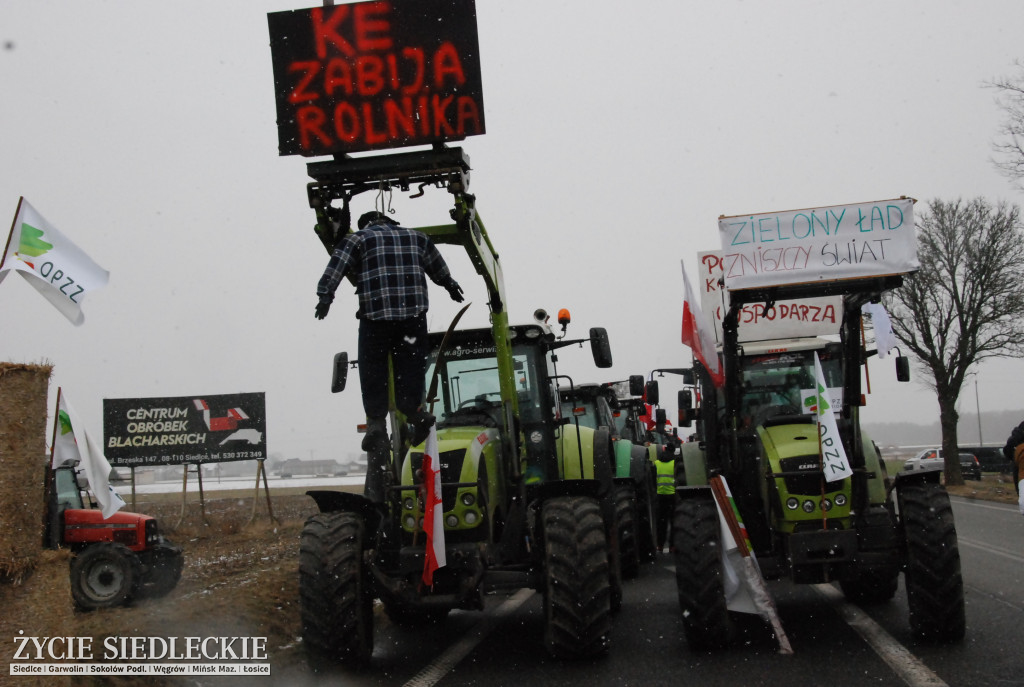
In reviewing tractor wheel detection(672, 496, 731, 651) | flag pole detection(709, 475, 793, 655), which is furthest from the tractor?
flag pole detection(709, 475, 793, 655)

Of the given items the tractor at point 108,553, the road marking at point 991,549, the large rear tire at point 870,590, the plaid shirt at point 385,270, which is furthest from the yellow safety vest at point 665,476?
the plaid shirt at point 385,270

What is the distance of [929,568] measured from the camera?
7406 millimetres

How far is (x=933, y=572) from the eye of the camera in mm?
7387

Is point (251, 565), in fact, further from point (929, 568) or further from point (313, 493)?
point (929, 568)

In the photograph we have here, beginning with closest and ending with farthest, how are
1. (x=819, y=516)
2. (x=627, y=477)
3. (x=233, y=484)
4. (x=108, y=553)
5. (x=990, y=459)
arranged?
(x=819, y=516), (x=627, y=477), (x=108, y=553), (x=990, y=459), (x=233, y=484)

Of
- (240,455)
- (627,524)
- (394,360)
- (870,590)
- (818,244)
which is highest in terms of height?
(818,244)

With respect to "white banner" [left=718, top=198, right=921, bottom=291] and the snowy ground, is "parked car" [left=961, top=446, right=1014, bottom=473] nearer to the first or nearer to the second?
the snowy ground

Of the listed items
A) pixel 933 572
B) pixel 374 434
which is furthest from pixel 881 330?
pixel 374 434

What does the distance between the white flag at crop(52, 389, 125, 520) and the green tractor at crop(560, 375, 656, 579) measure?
5.20 metres

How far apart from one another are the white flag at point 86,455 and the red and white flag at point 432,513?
5219 millimetres

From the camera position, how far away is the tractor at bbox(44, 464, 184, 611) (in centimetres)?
1291

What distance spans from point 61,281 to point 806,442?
277 inches

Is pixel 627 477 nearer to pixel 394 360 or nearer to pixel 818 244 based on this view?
pixel 818 244

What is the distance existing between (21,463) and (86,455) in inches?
93.8
